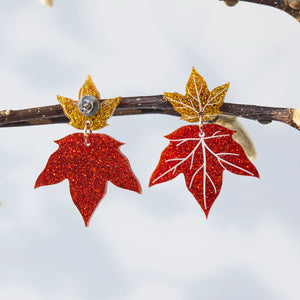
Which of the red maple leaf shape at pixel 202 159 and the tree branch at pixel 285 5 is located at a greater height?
the tree branch at pixel 285 5

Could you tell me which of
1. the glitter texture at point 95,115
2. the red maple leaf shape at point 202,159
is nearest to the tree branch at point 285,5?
the red maple leaf shape at point 202,159

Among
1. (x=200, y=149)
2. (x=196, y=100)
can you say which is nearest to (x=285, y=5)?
(x=196, y=100)

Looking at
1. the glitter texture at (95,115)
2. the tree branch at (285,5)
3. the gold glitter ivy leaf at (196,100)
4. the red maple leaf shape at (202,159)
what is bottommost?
the red maple leaf shape at (202,159)

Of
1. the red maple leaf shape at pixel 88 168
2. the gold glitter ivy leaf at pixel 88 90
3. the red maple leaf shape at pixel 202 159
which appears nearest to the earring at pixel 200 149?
the red maple leaf shape at pixel 202 159

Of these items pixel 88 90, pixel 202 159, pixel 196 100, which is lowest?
pixel 202 159

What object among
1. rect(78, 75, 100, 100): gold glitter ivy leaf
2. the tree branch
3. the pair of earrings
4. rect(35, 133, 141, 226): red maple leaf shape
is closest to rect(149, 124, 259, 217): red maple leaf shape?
the pair of earrings

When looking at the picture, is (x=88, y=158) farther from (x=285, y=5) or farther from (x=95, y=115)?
(x=285, y=5)

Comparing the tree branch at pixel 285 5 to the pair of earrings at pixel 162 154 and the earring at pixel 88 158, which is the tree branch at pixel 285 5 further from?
the earring at pixel 88 158

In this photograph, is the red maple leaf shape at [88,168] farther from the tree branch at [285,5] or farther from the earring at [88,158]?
the tree branch at [285,5]
